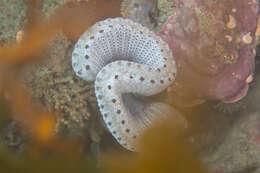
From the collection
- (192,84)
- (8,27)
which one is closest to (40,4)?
(8,27)

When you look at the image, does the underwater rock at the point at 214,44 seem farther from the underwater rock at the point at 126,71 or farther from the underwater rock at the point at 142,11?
the underwater rock at the point at 142,11

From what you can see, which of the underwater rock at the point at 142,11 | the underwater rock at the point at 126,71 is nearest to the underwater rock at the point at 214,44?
the underwater rock at the point at 126,71

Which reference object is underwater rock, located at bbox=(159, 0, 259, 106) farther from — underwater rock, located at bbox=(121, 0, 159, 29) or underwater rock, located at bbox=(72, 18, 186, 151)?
underwater rock, located at bbox=(121, 0, 159, 29)

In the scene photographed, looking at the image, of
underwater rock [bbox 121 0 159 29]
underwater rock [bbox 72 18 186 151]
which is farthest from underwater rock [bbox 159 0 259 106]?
underwater rock [bbox 121 0 159 29]

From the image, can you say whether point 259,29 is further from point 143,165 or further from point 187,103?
point 143,165

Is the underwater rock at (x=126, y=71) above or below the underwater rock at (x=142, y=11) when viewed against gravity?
below

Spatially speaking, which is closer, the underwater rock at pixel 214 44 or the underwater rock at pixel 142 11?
the underwater rock at pixel 214 44

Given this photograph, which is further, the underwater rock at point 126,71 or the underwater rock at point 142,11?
the underwater rock at point 142,11
